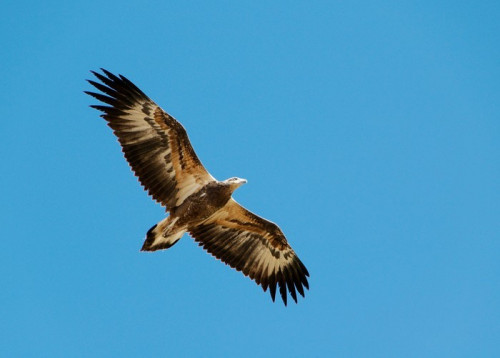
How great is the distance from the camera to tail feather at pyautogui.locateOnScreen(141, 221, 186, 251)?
15352 millimetres

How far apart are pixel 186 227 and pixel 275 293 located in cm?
274

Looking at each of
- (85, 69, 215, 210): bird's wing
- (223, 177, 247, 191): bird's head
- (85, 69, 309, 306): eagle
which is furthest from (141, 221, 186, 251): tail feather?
(223, 177, 247, 191): bird's head

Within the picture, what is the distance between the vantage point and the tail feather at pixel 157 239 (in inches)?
604

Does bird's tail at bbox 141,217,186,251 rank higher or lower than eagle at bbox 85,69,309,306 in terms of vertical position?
lower

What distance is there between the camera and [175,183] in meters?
15.9

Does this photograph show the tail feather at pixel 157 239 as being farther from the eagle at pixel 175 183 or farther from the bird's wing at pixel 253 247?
the bird's wing at pixel 253 247

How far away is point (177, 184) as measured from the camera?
1595cm

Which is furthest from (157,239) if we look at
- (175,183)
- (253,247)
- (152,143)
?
(253,247)

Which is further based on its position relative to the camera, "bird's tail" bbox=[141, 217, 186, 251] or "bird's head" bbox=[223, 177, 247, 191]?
"bird's head" bbox=[223, 177, 247, 191]

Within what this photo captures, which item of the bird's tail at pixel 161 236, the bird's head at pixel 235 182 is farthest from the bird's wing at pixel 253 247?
the bird's tail at pixel 161 236

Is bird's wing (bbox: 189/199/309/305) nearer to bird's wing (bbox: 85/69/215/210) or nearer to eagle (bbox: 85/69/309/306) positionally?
eagle (bbox: 85/69/309/306)

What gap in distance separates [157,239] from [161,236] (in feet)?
0.32

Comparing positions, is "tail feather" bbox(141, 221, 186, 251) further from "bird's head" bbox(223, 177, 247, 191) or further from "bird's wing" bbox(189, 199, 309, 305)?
"bird's head" bbox(223, 177, 247, 191)

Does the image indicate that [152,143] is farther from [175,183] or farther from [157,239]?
[157,239]
